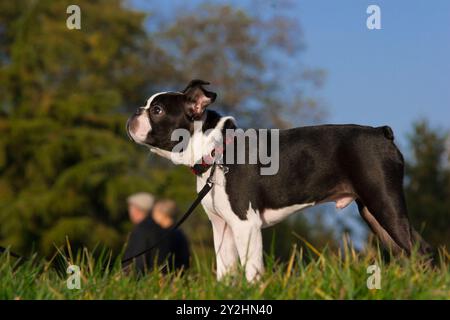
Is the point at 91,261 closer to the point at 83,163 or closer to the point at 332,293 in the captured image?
the point at 332,293

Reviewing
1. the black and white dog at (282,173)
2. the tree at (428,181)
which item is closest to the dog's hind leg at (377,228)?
the black and white dog at (282,173)

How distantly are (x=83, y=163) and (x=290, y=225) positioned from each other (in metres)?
9.58

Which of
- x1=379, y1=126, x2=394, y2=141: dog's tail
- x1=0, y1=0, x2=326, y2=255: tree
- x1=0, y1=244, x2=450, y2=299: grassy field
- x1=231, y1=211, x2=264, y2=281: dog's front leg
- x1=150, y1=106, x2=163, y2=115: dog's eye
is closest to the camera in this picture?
x1=0, y1=244, x2=450, y2=299: grassy field

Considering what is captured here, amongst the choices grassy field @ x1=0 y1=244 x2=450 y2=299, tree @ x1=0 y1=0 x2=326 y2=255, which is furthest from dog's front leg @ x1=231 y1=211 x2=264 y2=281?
tree @ x1=0 y1=0 x2=326 y2=255

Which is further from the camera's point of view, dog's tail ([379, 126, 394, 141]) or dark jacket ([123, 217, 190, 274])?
dark jacket ([123, 217, 190, 274])

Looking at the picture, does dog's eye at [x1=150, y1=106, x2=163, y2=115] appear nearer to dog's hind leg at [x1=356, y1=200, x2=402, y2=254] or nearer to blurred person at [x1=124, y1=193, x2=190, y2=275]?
dog's hind leg at [x1=356, y1=200, x2=402, y2=254]

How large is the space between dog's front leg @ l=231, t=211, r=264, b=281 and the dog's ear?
1.04 meters

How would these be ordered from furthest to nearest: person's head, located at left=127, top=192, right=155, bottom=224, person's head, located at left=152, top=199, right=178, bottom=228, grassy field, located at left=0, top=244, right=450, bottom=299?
person's head, located at left=152, top=199, right=178, bottom=228
person's head, located at left=127, top=192, right=155, bottom=224
grassy field, located at left=0, top=244, right=450, bottom=299

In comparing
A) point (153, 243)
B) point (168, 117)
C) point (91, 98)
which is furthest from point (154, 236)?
point (91, 98)

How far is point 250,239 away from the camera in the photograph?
237 inches

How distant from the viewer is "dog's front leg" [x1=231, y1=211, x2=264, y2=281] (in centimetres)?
593

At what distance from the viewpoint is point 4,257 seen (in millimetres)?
6246

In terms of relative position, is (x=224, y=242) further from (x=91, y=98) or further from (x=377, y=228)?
(x=91, y=98)

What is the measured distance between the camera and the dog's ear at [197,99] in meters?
6.43
